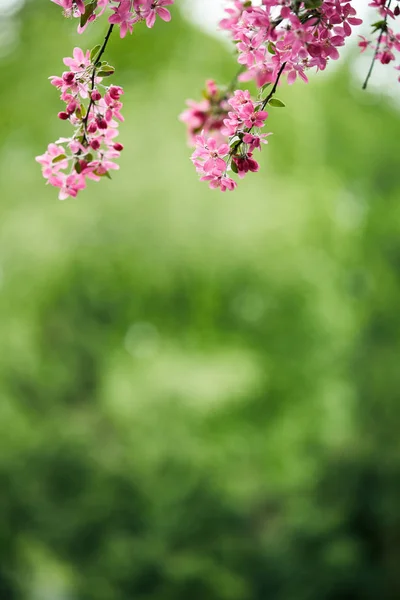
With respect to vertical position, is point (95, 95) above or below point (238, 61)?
below

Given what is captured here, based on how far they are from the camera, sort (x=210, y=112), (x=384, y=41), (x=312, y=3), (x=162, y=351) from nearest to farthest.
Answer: (x=312, y=3)
(x=384, y=41)
(x=210, y=112)
(x=162, y=351)

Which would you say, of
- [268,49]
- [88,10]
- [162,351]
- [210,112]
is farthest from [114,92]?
[162,351]

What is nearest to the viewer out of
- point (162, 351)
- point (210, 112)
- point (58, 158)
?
point (58, 158)

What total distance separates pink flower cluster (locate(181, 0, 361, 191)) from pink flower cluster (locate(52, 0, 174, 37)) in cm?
14

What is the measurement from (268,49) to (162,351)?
381cm

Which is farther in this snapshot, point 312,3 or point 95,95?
point 95,95

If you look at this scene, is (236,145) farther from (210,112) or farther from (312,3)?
(210,112)

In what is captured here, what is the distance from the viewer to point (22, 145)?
17.2 feet

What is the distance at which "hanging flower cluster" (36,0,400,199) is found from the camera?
1.04 metres

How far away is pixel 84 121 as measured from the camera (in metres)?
1.19

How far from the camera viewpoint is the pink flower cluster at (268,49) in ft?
3.35

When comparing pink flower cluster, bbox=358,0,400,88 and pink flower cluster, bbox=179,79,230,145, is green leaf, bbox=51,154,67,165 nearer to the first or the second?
pink flower cluster, bbox=179,79,230,145

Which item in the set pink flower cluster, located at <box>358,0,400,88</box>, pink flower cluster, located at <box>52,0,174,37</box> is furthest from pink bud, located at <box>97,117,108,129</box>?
pink flower cluster, located at <box>358,0,400,88</box>

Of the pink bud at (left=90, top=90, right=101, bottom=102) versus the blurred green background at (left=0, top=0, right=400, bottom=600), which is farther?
the blurred green background at (left=0, top=0, right=400, bottom=600)
